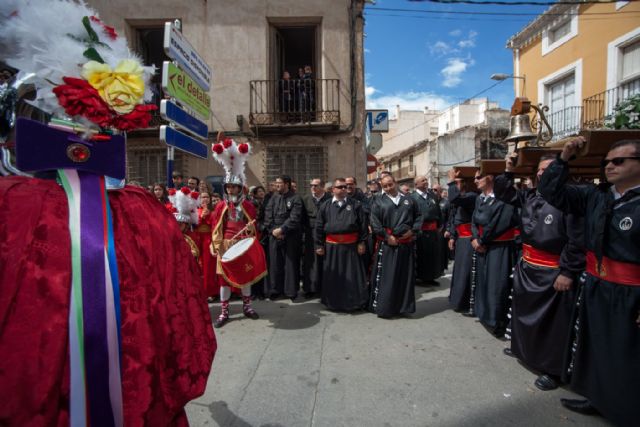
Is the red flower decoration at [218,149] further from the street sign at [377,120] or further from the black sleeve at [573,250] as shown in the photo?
the street sign at [377,120]

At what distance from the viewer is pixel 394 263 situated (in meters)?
4.95

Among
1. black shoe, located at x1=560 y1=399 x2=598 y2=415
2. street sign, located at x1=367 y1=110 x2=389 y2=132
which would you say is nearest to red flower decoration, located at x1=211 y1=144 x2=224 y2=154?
black shoe, located at x1=560 y1=399 x2=598 y2=415

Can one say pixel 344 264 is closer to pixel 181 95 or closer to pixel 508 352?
pixel 508 352

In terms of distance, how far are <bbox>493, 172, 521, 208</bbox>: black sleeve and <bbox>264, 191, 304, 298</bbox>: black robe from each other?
9.87ft

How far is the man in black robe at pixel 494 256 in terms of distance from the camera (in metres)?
4.20

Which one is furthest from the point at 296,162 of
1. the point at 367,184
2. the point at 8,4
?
the point at 8,4

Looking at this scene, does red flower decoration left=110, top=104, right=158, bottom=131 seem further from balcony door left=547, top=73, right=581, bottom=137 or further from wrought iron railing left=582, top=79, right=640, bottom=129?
balcony door left=547, top=73, right=581, bottom=137

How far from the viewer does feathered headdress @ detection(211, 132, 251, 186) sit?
4.62 meters

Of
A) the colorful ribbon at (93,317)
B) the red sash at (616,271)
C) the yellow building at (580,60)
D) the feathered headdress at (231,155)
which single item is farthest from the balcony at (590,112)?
the colorful ribbon at (93,317)

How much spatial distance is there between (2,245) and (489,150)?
25.7m

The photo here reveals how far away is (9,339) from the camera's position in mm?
963

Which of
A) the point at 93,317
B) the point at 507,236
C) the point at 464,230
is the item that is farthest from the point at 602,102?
the point at 93,317

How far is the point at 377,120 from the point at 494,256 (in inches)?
246

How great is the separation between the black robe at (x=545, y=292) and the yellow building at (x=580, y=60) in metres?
9.65
